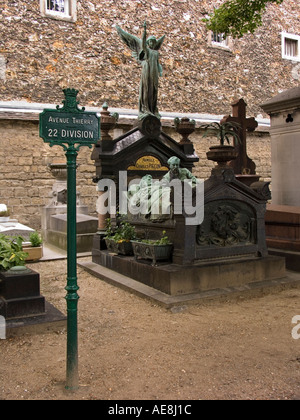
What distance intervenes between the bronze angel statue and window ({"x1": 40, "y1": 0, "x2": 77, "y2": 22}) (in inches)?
280

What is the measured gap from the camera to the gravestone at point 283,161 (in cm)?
743

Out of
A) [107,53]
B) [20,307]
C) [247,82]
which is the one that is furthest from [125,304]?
[247,82]

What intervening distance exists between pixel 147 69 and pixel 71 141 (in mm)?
6388

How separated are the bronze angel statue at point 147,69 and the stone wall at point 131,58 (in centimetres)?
647

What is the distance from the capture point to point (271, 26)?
21188mm

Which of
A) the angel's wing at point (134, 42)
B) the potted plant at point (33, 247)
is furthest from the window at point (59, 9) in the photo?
the potted plant at point (33, 247)

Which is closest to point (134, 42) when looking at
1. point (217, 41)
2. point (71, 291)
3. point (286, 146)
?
point (286, 146)

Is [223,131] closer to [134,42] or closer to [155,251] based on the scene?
[155,251]

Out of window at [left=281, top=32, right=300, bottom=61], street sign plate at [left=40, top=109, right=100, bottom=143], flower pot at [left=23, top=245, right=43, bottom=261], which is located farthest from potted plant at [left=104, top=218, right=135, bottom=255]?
window at [left=281, top=32, right=300, bottom=61]

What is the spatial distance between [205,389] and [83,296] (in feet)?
10.0

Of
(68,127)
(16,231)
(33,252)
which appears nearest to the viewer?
(68,127)

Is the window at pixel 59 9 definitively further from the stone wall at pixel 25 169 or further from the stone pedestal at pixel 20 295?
the stone pedestal at pixel 20 295

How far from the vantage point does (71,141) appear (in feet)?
10.5

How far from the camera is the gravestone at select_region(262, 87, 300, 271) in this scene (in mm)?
7430
